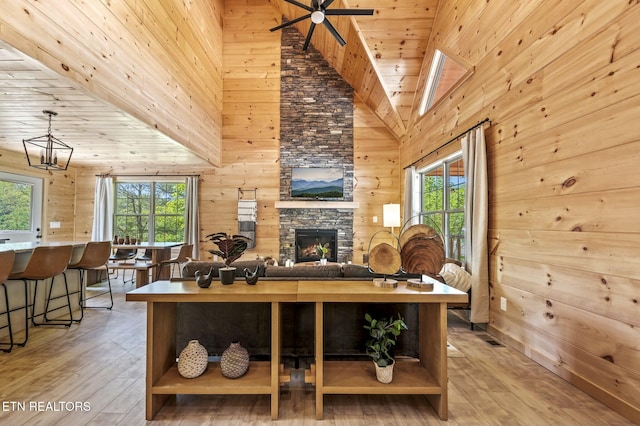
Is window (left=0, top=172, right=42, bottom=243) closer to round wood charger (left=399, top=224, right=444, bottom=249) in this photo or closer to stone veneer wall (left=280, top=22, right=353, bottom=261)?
stone veneer wall (left=280, top=22, right=353, bottom=261)

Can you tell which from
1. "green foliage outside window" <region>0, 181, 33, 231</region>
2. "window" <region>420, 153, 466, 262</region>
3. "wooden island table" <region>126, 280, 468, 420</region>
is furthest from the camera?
"green foliage outside window" <region>0, 181, 33, 231</region>

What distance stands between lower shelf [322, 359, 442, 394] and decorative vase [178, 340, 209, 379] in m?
0.81

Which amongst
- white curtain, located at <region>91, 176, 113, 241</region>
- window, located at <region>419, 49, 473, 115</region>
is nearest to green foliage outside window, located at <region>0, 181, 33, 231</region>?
white curtain, located at <region>91, 176, 113, 241</region>

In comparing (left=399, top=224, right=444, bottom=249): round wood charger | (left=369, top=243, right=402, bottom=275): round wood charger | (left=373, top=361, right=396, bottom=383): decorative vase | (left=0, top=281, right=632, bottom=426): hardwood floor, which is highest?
(left=399, top=224, right=444, bottom=249): round wood charger

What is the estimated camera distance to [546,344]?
2.46 meters

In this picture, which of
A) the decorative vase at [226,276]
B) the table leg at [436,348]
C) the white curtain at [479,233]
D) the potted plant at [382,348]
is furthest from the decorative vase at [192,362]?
the white curtain at [479,233]

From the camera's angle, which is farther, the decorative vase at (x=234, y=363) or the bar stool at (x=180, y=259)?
the bar stool at (x=180, y=259)

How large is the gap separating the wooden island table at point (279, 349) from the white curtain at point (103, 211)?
583cm

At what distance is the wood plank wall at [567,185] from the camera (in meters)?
1.85

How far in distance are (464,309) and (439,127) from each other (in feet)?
8.60

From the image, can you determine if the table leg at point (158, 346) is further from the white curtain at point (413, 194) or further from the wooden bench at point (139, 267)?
the white curtain at point (413, 194)

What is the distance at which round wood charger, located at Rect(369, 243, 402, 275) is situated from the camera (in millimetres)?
2057

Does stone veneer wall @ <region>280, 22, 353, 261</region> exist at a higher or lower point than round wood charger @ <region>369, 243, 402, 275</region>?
higher

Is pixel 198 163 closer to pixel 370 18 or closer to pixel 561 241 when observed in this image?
pixel 370 18
